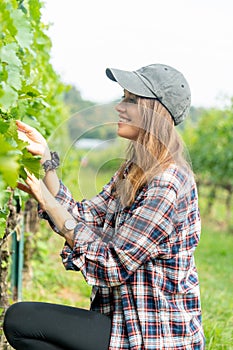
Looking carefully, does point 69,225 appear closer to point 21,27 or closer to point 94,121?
point 94,121

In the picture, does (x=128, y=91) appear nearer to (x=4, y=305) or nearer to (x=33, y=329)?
(x=33, y=329)

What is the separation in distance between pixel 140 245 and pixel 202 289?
4.17 meters

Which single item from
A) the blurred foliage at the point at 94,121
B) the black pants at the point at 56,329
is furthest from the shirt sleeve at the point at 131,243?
the blurred foliage at the point at 94,121

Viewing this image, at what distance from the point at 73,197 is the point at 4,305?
0.82 m

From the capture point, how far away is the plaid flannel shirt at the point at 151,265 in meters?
2.46

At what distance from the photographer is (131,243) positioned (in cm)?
245

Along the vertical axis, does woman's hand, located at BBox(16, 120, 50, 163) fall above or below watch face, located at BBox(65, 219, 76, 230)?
above

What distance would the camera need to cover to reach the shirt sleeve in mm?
2443

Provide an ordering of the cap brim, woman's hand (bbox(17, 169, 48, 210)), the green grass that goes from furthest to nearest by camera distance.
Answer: the green grass, the cap brim, woman's hand (bbox(17, 169, 48, 210))

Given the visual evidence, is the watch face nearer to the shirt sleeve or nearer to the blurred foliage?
the shirt sleeve

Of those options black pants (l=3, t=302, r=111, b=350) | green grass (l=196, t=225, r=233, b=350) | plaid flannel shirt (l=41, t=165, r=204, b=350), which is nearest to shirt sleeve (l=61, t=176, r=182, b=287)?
plaid flannel shirt (l=41, t=165, r=204, b=350)

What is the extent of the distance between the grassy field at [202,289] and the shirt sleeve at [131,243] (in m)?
0.37

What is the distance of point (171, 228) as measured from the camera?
2.47 m

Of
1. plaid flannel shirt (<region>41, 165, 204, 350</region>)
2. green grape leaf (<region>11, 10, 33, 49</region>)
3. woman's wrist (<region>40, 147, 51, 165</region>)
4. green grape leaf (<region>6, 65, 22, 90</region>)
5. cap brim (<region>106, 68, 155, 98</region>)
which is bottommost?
plaid flannel shirt (<region>41, 165, 204, 350</region>)
